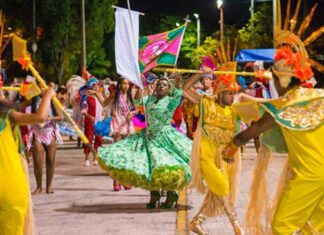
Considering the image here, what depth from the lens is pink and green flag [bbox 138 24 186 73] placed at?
13.5 m

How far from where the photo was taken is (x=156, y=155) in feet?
39.1

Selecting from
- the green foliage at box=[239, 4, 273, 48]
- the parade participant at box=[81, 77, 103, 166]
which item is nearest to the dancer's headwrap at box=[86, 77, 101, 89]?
the parade participant at box=[81, 77, 103, 166]

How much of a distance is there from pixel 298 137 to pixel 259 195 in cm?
109

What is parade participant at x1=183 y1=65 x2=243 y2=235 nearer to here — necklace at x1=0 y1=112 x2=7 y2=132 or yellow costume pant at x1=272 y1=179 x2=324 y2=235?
yellow costume pant at x1=272 y1=179 x2=324 y2=235

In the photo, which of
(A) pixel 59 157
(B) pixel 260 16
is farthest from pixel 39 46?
(A) pixel 59 157

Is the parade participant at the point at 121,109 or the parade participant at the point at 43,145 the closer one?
the parade participant at the point at 43,145

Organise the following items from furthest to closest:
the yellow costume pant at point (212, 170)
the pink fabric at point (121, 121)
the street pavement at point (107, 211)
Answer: the pink fabric at point (121, 121), the street pavement at point (107, 211), the yellow costume pant at point (212, 170)

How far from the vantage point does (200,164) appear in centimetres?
1001

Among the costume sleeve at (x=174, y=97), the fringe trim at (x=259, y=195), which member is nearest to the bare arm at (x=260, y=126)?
the fringe trim at (x=259, y=195)

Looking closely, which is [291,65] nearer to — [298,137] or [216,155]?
[298,137]

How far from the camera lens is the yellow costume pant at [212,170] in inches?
381

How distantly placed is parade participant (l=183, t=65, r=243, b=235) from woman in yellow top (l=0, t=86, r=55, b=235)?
308cm

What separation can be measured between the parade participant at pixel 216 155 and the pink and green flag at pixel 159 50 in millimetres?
3280

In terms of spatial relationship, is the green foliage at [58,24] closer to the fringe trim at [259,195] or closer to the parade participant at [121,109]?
the parade participant at [121,109]
